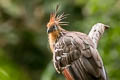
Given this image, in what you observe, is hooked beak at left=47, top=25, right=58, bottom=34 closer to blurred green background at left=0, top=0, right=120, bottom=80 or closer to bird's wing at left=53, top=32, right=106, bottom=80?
bird's wing at left=53, top=32, right=106, bottom=80

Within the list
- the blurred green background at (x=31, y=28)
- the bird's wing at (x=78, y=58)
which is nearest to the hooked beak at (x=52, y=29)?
the bird's wing at (x=78, y=58)

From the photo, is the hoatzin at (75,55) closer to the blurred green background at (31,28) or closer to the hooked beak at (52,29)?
the hooked beak at (52,29)

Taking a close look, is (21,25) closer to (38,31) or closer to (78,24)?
(38,31)

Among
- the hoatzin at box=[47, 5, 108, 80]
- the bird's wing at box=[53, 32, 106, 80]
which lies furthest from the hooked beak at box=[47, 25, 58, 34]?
the bird's wing at box=[53, 32, 106, 80]

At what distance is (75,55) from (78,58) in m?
0.07

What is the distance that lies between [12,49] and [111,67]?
2753 millimetres

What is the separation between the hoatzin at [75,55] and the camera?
3139 millimetres

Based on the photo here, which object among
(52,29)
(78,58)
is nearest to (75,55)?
(78,58)

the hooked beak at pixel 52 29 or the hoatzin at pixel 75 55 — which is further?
the hooked beak at pixel 52 29

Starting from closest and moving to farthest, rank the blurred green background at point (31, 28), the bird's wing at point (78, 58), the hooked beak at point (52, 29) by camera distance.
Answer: the bird's wing at point (78, 58) < the hooked beak at point (52, 29) < the blurred green background at point (31, 28)

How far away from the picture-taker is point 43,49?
6.81 metres

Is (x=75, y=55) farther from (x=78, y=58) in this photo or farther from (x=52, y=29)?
(x=52, y=29)

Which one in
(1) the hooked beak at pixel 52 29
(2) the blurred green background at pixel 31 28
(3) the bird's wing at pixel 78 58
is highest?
(2) the blurred green background at pixel 31 28

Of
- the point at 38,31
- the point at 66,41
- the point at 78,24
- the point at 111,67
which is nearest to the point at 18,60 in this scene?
the point at 38,31
